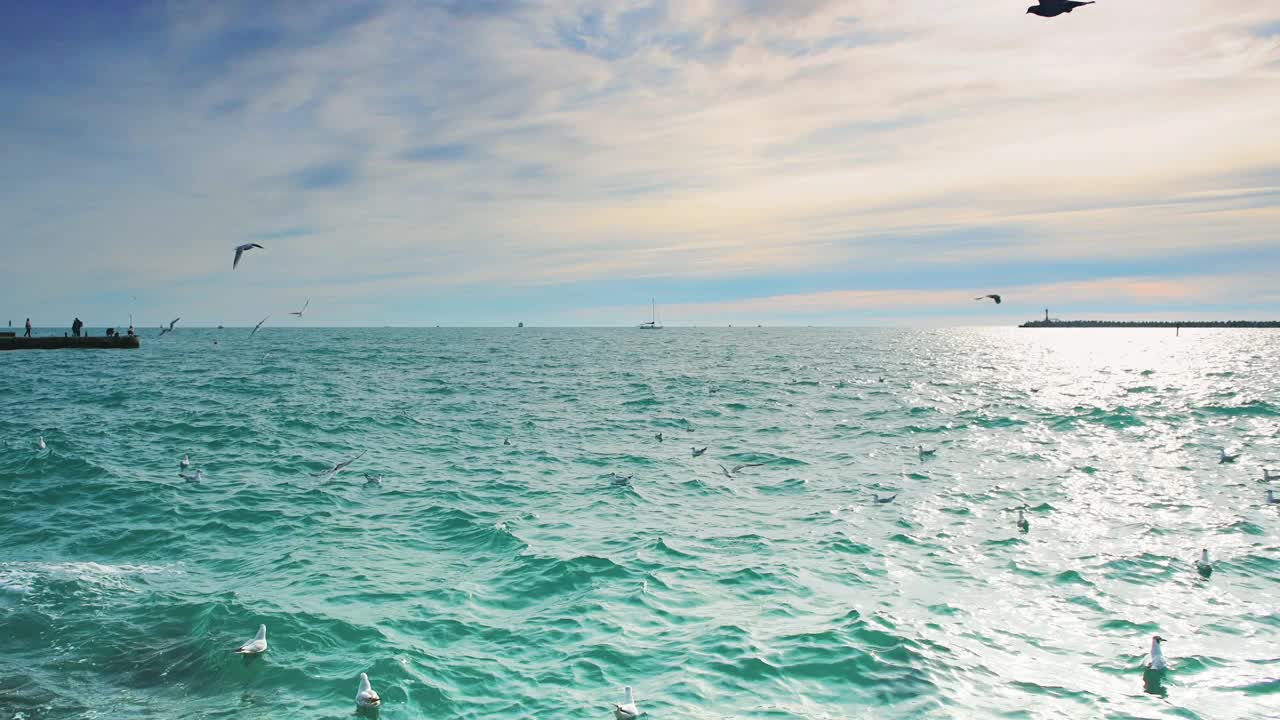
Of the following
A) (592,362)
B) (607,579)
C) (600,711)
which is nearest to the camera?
(600,711)

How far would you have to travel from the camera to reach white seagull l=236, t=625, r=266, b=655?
9625 millimetres

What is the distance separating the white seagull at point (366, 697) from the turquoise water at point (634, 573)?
9.9 inches

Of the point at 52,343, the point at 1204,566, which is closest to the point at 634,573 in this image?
the point at 1204,566

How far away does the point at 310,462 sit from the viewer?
2319cm

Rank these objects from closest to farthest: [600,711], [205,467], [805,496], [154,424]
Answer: [600,711] < [805,496] < [205,467] < [154,424]

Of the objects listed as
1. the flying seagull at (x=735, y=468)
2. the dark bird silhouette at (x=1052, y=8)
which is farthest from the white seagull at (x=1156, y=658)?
the flying seagull at (x=735, y=468)

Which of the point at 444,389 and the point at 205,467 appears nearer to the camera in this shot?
the point at 205,467

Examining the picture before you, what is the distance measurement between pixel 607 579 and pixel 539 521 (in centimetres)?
419

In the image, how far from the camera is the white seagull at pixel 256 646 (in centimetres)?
962

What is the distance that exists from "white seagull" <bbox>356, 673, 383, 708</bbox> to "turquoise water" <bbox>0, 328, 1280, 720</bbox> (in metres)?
0.25

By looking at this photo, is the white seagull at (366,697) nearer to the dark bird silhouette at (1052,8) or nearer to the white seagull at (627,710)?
the white seagull at (627,710)

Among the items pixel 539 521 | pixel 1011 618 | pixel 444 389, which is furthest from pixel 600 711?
pixel 444 389

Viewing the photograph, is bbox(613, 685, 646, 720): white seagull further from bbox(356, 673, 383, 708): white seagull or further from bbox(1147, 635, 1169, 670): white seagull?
bbox(1147, 635, 1169, 670): white seagull

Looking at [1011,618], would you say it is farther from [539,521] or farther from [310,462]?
[310,462]
